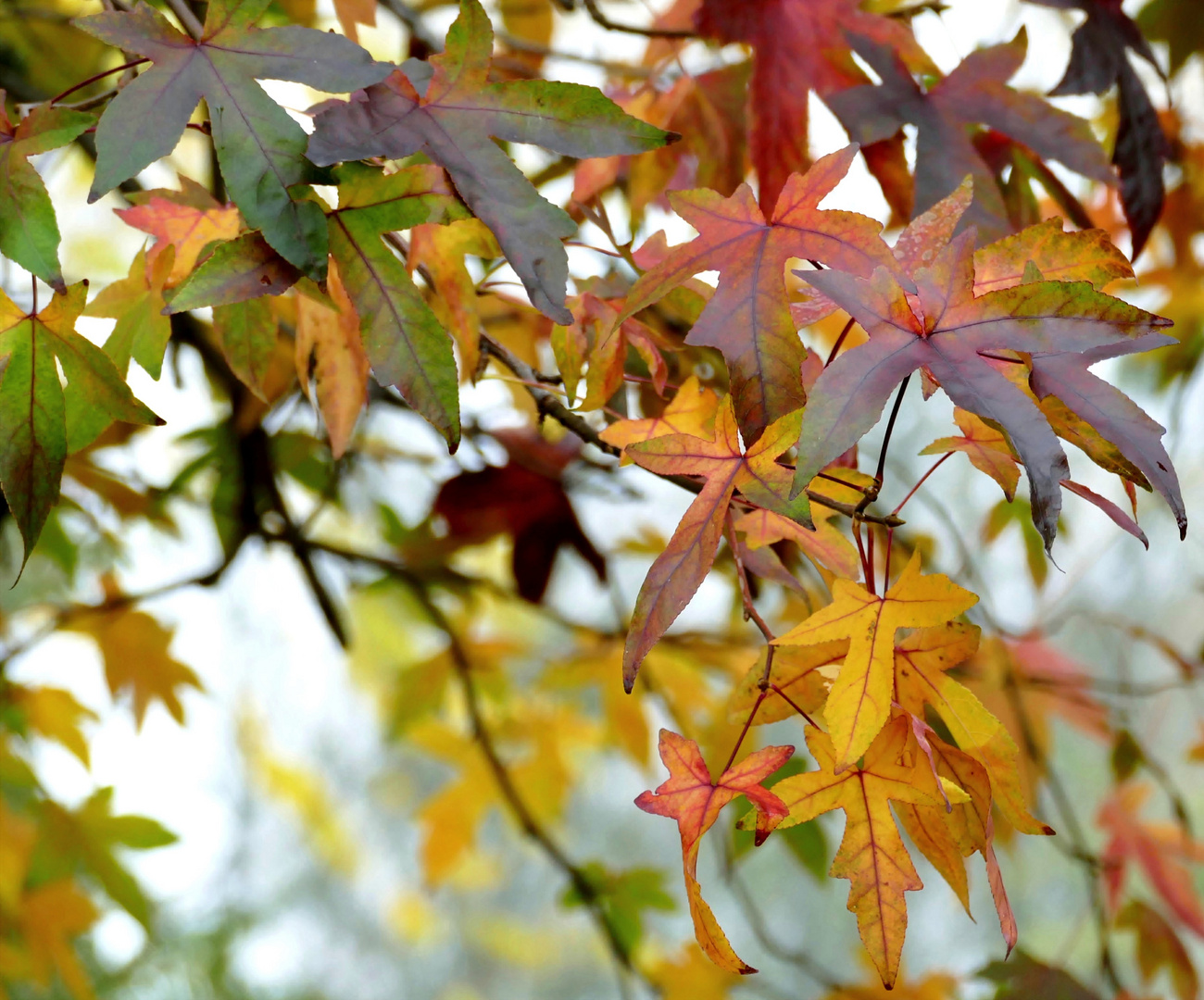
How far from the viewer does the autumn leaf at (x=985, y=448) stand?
1.11 feet

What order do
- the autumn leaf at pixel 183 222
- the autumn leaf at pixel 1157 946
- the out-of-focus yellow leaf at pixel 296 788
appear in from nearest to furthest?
the autumn leaf at pixel 183 222 → the autumn leaf at pixel 1157 946 → the out-of-focus yellow leaf at pixel 296 788

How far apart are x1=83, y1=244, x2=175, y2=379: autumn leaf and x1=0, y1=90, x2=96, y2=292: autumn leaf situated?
7 cm

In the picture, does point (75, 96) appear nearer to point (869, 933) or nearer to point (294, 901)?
point (869, 933)

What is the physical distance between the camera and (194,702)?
2.66m

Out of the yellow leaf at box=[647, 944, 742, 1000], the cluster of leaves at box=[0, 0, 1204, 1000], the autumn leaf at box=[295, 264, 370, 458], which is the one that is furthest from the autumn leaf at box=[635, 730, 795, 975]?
the yellow leaf at box=[647, 944, 742, 1000]

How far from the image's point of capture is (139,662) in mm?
881

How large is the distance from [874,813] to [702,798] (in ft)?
0.19

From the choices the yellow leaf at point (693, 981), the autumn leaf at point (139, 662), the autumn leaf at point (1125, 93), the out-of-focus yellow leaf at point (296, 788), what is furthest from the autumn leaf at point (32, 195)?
the out-of-focus yellow leaf at point (296, 788)

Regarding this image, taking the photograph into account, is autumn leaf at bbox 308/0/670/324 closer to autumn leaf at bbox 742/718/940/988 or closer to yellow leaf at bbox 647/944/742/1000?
autumn leaf at bbox 742/718/940/988

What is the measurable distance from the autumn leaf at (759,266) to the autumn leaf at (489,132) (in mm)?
30

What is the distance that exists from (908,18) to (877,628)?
39cm

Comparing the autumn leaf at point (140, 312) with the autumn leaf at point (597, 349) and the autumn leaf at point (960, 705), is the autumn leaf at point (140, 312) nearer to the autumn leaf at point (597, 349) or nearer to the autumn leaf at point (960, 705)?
the autumn leaf at point (597, 349)

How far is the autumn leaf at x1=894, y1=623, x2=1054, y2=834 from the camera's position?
12.6 inches

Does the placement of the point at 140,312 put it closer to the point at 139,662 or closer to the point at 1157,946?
the point at 139,662
